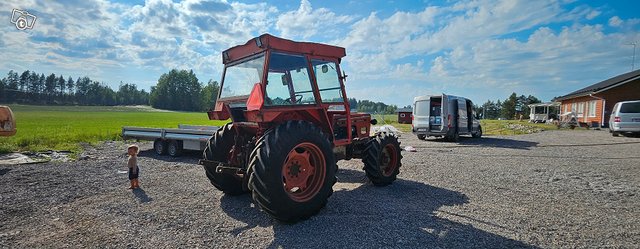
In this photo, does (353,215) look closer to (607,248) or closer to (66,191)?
(607,248)

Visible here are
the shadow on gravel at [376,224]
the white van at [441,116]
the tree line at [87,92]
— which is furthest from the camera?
the tree line at [87,92]

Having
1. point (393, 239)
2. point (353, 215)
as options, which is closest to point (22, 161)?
point (353, 215)

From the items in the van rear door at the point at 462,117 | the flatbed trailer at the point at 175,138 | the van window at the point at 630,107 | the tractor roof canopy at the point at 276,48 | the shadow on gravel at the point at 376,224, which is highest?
the tractor roof canopy at the point at 276,48

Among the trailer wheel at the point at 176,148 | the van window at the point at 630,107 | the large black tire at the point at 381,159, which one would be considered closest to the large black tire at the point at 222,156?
the large black tire at the point at 381,159

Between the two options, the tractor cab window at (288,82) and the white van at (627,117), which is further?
the white van at (627,117)

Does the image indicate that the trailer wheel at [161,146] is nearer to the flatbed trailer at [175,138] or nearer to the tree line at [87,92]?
the flatbed trailer at [175,138]

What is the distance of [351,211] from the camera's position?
15.4 ft

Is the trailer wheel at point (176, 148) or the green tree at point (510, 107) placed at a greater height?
the green tree at point (510, 107)

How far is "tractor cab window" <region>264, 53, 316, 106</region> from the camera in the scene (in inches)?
189

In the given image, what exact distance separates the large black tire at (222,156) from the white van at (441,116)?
38.5 feet

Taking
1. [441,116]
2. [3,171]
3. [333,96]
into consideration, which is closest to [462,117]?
[441,116]

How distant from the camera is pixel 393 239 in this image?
369 cm

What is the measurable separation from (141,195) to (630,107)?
21127 millimetres

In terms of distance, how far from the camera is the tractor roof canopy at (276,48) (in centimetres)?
453
